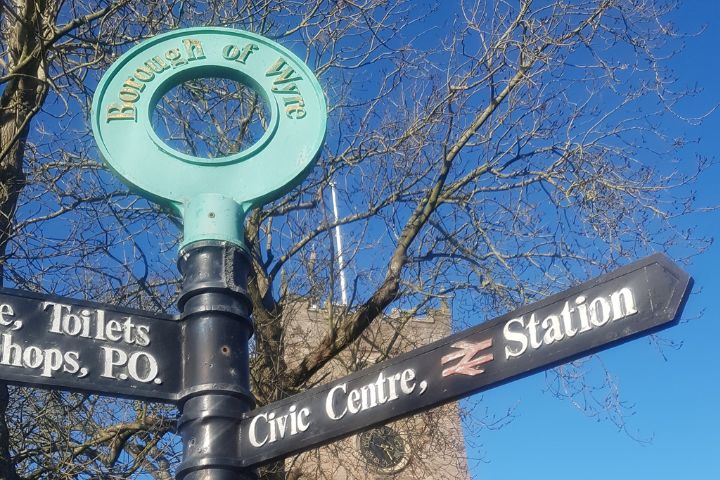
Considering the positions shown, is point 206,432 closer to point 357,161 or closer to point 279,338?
point 279,338

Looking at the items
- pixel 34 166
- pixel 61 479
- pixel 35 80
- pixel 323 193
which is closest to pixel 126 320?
pixel 35 80

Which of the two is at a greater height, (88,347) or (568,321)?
(88,347)

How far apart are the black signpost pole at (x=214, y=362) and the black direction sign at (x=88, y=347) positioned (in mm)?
71

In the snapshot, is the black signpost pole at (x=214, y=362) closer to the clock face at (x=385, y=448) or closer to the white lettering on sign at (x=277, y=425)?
the white lettering on sign at (x=277, y=425)

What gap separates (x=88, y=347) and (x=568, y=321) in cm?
139

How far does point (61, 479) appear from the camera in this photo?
6.86 meters

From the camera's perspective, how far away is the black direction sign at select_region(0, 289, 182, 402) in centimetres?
277

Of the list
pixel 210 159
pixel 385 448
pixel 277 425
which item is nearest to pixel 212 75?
pixel 210 159

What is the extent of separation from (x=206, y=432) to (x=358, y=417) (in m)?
0.44

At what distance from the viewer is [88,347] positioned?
2.85 metres

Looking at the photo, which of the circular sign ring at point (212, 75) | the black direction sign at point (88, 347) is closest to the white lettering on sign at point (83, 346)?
the black direction sign at point (88, 347)

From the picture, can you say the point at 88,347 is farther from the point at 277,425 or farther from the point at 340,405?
the point at 340,405

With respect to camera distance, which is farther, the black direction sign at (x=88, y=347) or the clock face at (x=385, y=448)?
the clock face at (x=385, y=448)

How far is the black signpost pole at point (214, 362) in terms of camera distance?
272cm
